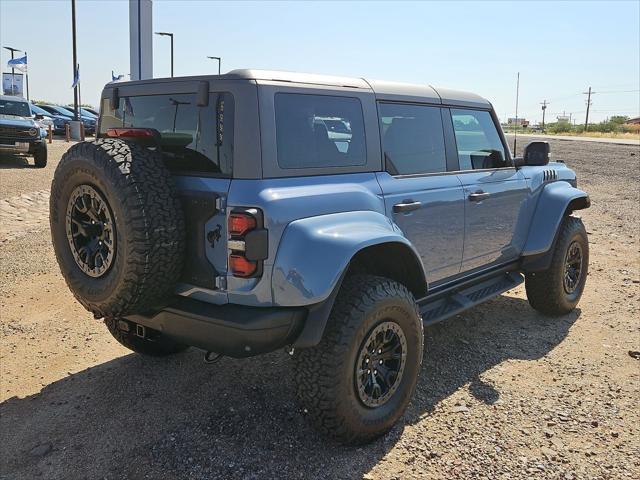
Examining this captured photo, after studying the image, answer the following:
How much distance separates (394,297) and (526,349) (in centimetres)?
191

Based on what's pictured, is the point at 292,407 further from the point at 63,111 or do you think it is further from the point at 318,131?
the point at 63,111

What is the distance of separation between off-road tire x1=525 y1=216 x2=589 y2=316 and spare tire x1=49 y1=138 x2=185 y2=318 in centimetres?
347

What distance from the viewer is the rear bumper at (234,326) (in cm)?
260

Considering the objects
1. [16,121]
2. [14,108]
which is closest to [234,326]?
[16,121]

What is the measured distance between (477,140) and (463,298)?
123 centimetres

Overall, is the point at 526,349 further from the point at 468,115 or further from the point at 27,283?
the point at 27,283

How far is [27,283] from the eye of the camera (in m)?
5.60

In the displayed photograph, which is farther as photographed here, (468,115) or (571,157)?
(571,157)

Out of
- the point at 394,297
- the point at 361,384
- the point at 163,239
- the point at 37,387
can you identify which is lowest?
the point at 37,387

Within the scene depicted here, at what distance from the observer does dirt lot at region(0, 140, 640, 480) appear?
2887 millimetres

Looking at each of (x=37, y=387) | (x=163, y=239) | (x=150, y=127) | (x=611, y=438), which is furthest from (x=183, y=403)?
(x=611, y=438)

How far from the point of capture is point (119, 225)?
258 cm

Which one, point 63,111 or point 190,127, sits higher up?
point 63,111

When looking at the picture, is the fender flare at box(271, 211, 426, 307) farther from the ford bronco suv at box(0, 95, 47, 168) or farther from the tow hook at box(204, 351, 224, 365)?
the ford bronco suv at box(0, 95, 47, 168)
